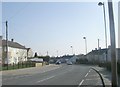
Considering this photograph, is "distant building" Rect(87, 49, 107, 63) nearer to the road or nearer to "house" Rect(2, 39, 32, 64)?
"house" Rect(2, 39, 32, 64)

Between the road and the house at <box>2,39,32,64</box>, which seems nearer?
the road

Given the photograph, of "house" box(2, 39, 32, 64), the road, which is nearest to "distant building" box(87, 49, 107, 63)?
"house" box(2, 39, 32, 64)

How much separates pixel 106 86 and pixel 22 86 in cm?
573

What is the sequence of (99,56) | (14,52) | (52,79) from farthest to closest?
(99,56), (14,52), (52,79)

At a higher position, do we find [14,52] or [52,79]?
[14,52]

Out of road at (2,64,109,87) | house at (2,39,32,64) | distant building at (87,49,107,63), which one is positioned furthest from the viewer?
distant building at (87,49,107,63)

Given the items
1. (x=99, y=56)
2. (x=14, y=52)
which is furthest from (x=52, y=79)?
(x=99, y=56)

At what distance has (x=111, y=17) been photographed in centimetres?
1419

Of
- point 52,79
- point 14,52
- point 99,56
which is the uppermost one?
point 14,52

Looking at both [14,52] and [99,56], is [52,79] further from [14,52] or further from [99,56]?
[99,56]

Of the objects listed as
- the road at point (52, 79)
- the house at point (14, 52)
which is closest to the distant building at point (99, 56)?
the house at point (14, 52)

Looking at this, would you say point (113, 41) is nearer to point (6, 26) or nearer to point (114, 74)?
point (114, 74)

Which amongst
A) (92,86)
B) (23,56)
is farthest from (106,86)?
(23,56)

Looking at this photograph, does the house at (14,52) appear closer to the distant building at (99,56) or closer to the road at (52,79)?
the distant building at (99,56)
